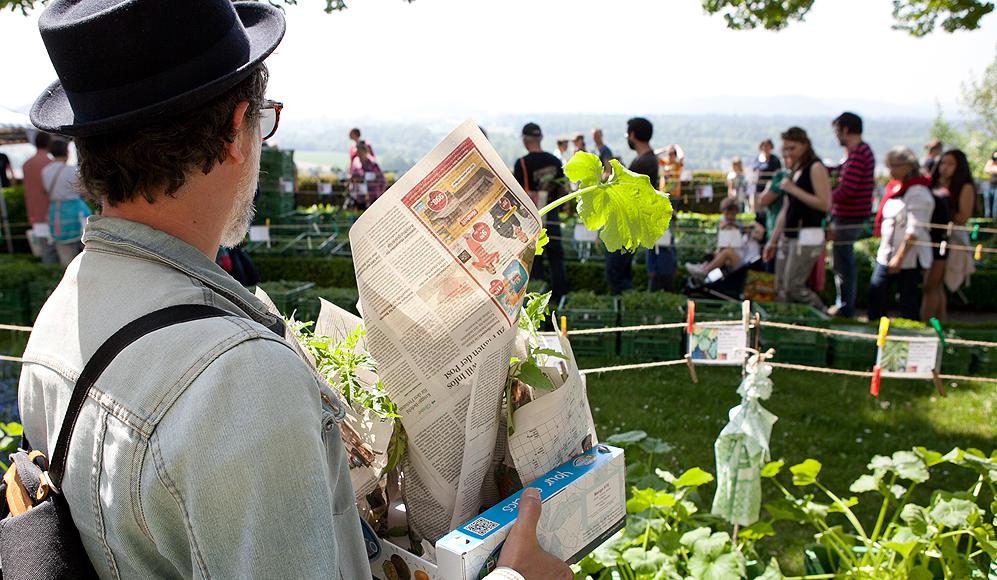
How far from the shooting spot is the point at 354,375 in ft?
4.36

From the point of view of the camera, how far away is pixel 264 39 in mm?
1077

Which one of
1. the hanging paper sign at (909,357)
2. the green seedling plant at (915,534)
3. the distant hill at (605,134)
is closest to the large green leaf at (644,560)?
the green seedling plant at (915,534)

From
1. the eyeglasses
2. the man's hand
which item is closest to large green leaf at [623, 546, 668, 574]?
the man's hand

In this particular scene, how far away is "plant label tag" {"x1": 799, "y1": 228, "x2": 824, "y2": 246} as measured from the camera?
6.30 meters

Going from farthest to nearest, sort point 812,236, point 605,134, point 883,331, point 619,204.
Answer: point 605,134 < point 812,236 < point 883,331 < point 619,204

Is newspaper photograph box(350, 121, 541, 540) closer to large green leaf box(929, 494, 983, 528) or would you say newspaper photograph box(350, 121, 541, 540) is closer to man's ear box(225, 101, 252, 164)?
man's ear box(225, 101, 252, 164)

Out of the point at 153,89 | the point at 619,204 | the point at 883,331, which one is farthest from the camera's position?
the point at 883,331

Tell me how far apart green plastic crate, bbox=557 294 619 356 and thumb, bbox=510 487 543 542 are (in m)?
4.79

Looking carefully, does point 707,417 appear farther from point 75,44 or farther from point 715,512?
point 75,44

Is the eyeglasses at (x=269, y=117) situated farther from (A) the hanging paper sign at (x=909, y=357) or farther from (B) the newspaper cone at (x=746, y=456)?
(A) the hanging paper sign at (x=909, y=357)

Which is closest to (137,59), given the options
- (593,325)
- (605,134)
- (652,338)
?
(652,338)

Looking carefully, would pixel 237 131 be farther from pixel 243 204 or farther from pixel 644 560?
pixel 644 560

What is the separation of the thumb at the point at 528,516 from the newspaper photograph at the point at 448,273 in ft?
0.40

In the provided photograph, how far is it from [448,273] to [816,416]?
4422mm
